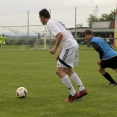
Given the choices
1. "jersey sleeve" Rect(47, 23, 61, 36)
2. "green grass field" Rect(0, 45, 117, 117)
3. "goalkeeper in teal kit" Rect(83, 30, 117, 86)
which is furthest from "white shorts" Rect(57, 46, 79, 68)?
"goalkeeper in teal kit" Rect(83, 30, 117, 86)

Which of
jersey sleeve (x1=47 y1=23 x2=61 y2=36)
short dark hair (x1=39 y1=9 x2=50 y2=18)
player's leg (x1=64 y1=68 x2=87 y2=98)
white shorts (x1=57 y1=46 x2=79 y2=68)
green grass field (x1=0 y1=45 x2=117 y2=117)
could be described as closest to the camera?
green grass field (x1=0 y1=45 x2=117 y2=117)

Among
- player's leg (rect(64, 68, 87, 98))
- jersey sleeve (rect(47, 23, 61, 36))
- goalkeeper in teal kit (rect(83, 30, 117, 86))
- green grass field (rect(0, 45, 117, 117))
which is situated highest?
jersey sleeve (rect(47, 23, 61, 36))

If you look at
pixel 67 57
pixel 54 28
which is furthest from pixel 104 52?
pixel 54 28

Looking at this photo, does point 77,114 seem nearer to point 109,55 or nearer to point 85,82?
point 109,55

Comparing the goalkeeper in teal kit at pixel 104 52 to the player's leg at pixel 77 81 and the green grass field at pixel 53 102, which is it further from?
the player's leg at pixel 77 81

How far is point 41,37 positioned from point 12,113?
31880 mm

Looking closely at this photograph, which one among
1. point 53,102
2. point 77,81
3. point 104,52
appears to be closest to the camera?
point 53,102

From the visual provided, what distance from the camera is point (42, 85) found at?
31.1 feet

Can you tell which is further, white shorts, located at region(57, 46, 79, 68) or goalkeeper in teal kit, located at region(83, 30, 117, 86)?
goalkeeper in teal kit, located at region(83, 30, 117, 86)

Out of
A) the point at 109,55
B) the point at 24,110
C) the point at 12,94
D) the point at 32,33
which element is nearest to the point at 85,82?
the point at 109,55

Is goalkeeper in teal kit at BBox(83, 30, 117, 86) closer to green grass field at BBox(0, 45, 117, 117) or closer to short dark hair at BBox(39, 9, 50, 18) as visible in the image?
green grass field at BBox(0, 45, 117, 117)

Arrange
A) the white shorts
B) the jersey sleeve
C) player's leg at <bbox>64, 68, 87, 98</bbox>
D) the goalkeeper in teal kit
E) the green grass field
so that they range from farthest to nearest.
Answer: the goalkeeper in teal kit → player's leg at <bbox>64, 68, 87, 98</bbox> → the white shorts → the jersey sleeve → the green grass field

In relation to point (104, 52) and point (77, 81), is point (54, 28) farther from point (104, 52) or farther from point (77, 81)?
point (104, 52)

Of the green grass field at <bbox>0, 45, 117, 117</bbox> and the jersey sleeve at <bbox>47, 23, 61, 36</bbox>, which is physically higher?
the jersey sleeve at <bbox>47, 23, 61, 36</bbox>
